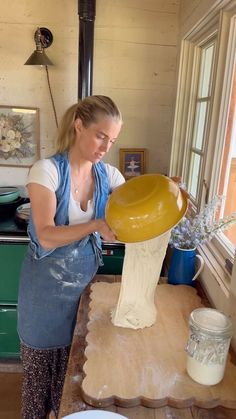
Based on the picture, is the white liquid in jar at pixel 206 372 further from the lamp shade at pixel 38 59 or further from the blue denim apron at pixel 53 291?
the lamp shade at pixel 38 59

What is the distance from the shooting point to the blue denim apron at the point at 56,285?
3.94 feet

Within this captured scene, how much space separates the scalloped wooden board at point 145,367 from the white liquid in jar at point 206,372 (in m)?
0.01

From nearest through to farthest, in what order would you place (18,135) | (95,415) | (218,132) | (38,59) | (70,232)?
(95,415), (70,232), (218,132), (38,59), (18,135)

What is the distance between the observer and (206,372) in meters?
0.80

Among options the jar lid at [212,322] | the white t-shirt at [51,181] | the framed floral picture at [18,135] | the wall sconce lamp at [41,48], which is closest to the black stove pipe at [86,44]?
the wall sconce lamp at [41,48]

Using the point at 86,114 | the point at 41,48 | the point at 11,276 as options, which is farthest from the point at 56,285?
the point at 41,48

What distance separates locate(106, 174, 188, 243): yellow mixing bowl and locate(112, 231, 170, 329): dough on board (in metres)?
0.13

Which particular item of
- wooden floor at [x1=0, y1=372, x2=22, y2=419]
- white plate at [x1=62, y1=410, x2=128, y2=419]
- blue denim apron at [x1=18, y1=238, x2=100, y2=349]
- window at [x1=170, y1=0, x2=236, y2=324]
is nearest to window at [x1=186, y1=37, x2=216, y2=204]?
window at [x1=170, y1=0, x2=236, y2=324]

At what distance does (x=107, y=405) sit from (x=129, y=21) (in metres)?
1.96

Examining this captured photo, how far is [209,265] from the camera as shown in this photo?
Result: 123 centimetres

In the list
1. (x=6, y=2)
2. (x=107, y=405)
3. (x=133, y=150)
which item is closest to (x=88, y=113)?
(x=107, y=405)

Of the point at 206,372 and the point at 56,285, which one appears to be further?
the point at 56,285

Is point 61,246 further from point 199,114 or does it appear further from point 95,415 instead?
point 199,114

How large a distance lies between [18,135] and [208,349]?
1.79 m
